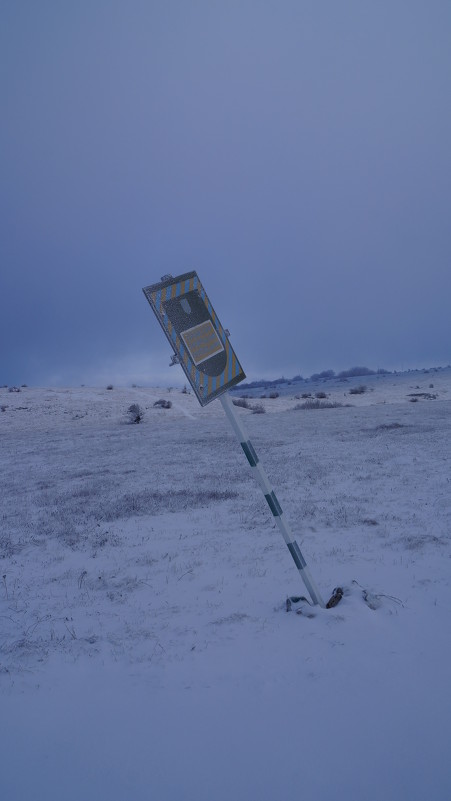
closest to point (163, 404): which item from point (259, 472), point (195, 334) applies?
point (259, 472)

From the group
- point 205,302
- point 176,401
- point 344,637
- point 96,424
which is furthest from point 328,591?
point 176,401

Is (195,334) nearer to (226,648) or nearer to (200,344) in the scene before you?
(200,344)

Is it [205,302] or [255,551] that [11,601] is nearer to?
[255,551]

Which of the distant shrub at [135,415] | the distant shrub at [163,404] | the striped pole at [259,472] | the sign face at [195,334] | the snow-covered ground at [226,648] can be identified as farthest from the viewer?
the distant shrub at [163,404]

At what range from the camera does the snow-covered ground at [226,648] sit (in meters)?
3.25

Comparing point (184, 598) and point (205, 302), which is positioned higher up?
point (205, 302)

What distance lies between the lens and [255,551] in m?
7.58

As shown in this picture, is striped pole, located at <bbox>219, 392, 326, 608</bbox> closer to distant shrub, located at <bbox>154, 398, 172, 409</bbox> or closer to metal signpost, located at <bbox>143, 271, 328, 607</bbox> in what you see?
metal signpost, located at <bbox>143, 271, 328, 607</bbox>

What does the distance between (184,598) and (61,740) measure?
8.40ft

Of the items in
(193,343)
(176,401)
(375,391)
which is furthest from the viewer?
(375,391)

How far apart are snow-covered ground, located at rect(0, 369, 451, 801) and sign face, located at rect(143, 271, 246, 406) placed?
2.90 meters

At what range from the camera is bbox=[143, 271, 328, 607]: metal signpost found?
443 centimetres

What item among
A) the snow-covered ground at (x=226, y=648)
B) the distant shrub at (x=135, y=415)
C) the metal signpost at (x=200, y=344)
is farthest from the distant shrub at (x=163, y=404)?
the metal signpost at (x=200, y=344)

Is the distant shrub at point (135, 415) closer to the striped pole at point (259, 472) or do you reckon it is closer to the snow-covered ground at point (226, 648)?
the snow-covered ground at point (226, 648)
